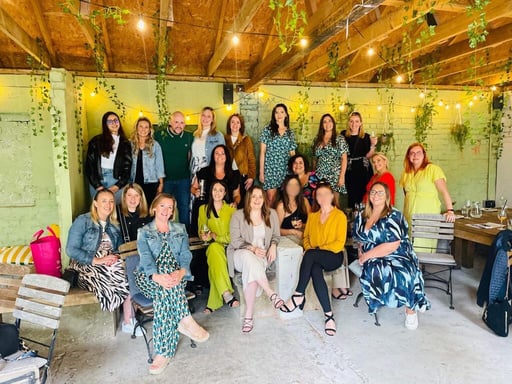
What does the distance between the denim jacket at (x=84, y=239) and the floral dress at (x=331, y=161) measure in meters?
2.58

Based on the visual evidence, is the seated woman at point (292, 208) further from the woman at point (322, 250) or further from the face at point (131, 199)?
the face at point (131, 199)

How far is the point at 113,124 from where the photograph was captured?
3.96 metres

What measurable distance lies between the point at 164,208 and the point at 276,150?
1.91 meters

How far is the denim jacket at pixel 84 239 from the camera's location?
3.00 meters

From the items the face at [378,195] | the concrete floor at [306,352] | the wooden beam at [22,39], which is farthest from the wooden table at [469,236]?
the wooden beam at [22,39]

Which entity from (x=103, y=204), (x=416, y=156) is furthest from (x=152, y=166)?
(x=416, y=156)

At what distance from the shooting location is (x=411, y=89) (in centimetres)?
656

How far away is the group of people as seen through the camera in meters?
2.98

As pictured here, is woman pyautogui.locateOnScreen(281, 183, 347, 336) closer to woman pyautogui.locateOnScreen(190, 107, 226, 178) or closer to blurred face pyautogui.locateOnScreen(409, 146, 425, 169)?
blurred face pyautogui.locateOnScreen(409, 146, 425, 169)

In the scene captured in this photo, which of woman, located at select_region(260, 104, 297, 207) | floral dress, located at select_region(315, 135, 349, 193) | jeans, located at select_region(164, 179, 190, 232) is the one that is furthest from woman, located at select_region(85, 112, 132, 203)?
floral dress, located at select_region(315, 135, 349, 193)

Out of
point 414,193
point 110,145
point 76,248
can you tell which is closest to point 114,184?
point 110,145

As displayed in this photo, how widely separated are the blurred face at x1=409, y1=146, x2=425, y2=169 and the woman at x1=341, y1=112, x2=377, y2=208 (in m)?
0.85

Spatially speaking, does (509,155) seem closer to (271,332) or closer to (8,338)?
(271,332)

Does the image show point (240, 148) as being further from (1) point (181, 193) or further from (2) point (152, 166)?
(2) point (152, 166)
